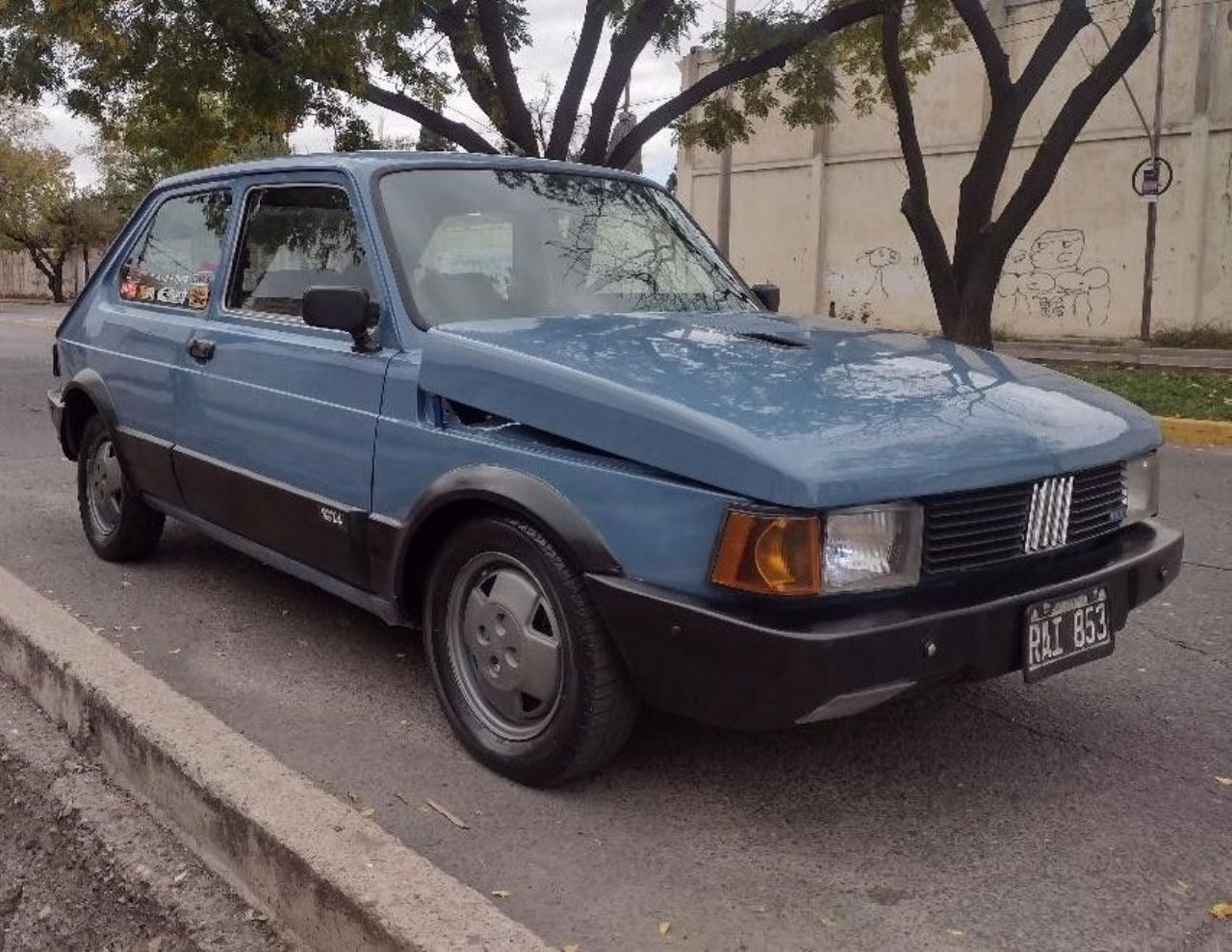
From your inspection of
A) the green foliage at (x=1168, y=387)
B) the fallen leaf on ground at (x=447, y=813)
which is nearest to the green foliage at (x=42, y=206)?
the green foliage at (x=1168, y=387)

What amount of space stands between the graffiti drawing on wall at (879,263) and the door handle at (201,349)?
21.2 m

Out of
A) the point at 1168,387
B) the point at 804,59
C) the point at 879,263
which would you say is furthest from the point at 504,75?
the point at 879,263

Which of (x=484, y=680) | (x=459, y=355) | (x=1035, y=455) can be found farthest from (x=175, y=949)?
(x=1035, y=455)

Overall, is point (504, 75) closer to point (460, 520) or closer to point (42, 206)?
point (460, 520)

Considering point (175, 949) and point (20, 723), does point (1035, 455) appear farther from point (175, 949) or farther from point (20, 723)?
point (20, 723)

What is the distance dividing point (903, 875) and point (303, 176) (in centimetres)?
284

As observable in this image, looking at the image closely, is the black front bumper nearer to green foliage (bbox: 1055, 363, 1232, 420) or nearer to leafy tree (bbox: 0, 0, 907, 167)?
green foliage (bbox: 1055, 363, 1232, 420)

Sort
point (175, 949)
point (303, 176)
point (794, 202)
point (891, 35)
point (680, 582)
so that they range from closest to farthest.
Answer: point (175, 949), point (680, 582), point (303, 176), point (891, 35), point (794, 202)

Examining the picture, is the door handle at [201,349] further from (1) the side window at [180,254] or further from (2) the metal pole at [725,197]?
(2) the metal pole at [725,197]

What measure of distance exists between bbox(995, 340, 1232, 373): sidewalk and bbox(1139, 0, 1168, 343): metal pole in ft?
1.84

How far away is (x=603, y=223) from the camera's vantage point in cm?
396

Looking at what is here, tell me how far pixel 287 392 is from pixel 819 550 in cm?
193

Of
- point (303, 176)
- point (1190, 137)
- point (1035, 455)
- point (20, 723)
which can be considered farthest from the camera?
point (1190, 137)

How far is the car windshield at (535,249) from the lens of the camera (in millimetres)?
3504
